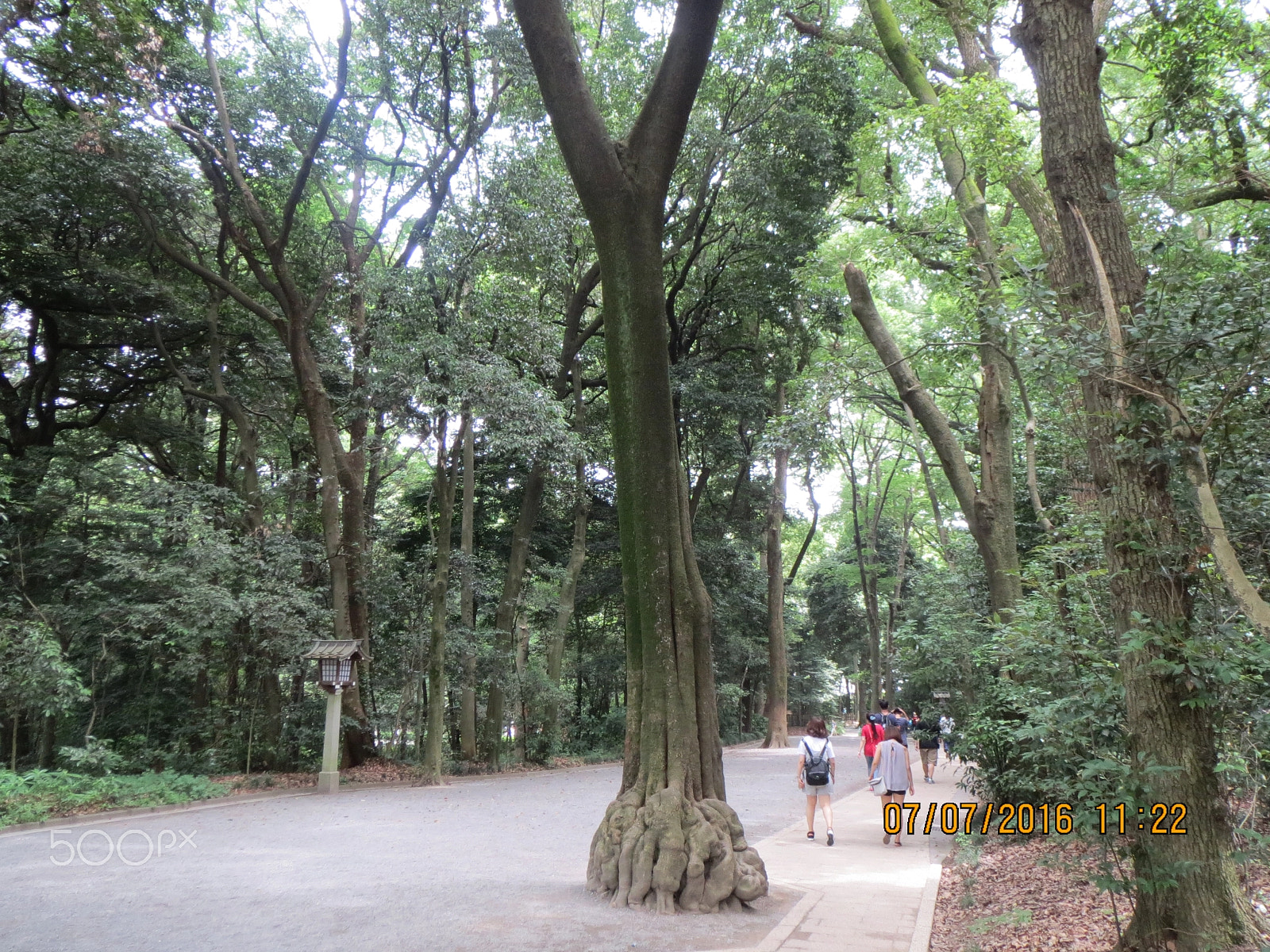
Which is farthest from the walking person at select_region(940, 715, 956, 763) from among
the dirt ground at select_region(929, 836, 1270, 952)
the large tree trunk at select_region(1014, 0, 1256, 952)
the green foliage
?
the green foliage

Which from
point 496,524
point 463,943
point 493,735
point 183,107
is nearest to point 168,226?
point 183,107

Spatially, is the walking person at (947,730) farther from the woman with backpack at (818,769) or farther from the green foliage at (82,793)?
the green foliage at (82,793)

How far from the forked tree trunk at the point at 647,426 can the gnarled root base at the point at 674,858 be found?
23mm

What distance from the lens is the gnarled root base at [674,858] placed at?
5.48 meters

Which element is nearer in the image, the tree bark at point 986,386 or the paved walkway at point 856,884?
the paved walkway at point 856,884

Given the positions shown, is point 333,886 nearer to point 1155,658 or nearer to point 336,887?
point 336,887

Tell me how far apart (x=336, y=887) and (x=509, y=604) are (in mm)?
10790

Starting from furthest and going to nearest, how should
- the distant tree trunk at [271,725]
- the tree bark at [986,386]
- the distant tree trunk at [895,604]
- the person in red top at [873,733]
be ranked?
1. the distant tree trunk at [895,604]
2. the distant tree trunk at [271,725]
3. the person in red top at [873,733]
4. the tree bark at [986,386]

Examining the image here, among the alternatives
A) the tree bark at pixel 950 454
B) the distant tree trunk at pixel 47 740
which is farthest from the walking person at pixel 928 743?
the distant tree trunk at pixel 47 740

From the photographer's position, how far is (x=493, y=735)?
54.7 feet

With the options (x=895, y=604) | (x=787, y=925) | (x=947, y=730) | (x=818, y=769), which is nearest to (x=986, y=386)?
(x=818, y=769)

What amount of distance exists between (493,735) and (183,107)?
1346cm

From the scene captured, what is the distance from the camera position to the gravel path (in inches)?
191

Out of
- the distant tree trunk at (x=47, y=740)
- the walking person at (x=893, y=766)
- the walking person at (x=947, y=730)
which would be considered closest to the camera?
the walking person at (x=893, y=766)
